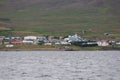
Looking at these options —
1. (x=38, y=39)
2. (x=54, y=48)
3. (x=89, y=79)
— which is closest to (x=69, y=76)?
(x=89, y=79)

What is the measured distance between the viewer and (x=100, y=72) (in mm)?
81688

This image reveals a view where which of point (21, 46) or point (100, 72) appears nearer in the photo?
point (100, 72)

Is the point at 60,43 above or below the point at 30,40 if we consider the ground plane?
below

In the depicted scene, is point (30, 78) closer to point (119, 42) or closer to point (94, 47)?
point (94, 47)

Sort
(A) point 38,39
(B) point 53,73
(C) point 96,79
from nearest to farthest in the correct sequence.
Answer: (C) point 96,79 → (B) point 53,73 → (A) point 38,39

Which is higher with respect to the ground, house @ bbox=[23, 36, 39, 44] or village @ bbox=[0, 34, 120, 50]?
house @ bbox=[23, 36, 39, 44]

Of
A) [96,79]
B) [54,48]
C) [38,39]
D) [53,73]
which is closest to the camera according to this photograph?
[96,79]

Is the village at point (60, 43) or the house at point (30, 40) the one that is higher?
the house at point (30, 40)

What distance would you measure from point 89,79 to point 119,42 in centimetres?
11985

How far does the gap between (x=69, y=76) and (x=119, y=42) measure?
116479mm

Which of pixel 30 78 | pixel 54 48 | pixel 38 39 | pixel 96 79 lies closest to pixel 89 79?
pixel 96 79

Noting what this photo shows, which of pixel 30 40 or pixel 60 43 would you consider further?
pixel 30 40

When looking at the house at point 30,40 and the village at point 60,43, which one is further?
the house at point 30,40

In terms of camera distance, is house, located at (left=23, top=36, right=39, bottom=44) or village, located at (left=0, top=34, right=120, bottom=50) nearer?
village, located at (left=0, top=34, right=120, bottom=50)
